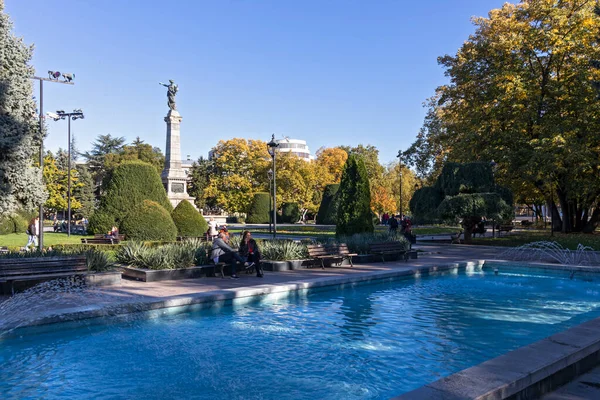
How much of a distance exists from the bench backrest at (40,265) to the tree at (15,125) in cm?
422

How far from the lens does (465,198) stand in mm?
23484

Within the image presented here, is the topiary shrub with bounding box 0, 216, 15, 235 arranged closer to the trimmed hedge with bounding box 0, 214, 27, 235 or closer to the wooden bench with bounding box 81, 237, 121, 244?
the trimmed hedge with bounding box 0, 214, 27, 235

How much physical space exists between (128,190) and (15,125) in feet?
44.5

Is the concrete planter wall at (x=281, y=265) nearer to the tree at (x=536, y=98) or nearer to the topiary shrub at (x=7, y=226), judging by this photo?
the tree at (x=536, y=98)

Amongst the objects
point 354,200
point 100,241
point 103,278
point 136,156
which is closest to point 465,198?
point 354,200

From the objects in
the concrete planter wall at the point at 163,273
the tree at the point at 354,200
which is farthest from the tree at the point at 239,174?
the concrete planter wall at the point at 163,273

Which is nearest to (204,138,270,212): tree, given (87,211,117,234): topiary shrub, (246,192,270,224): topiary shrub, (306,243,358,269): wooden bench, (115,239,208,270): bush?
(246,192,270,224): topiary shrub

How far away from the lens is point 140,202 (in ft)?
87.9

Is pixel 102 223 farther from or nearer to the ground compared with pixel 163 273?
farther from the ground

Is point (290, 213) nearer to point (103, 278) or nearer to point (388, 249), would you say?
point (388, 249)

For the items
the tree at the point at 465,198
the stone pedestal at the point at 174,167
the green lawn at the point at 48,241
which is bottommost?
the green lawn at the point at 48,241

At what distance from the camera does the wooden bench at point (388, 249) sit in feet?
55.8

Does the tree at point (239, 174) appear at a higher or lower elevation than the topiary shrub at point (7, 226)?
higher

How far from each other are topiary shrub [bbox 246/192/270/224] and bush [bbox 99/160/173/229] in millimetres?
27787
